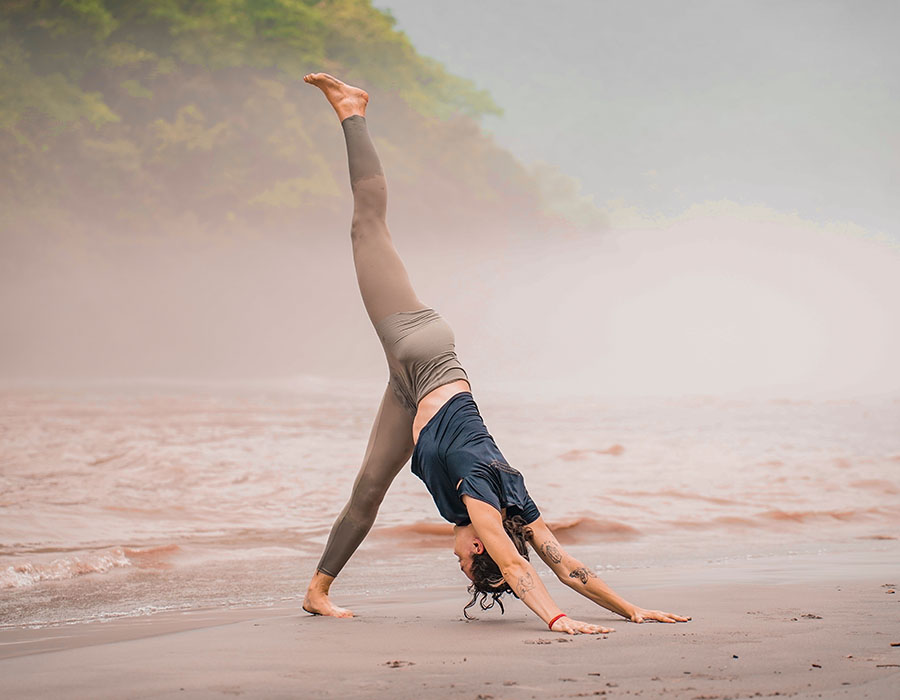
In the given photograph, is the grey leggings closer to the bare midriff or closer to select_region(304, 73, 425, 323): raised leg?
select_region(304, 73, 425, 323): raised leg

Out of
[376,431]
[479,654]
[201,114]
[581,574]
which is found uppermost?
[201,114]

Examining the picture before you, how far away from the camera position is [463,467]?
3.05m

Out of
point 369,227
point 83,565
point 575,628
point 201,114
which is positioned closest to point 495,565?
point 575,628

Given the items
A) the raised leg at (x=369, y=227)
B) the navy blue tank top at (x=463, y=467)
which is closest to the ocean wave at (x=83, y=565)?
the raised leg at (x=369, y=227)

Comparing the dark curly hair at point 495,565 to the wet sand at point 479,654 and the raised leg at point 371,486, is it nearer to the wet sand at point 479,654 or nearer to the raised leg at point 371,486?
the wet sand at point 479,654

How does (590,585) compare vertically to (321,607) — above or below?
above

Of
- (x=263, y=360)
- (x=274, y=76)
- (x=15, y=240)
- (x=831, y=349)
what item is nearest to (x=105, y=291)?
(x=15, y=240)

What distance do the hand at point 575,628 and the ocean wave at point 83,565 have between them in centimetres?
294

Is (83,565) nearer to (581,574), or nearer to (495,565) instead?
(495,565)

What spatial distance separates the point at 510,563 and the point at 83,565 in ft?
9.68

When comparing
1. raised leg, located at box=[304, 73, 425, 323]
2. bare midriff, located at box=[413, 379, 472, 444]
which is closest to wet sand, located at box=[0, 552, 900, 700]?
bare midriff, located at box=[413, 379, 472, 444]

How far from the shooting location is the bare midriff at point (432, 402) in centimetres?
334

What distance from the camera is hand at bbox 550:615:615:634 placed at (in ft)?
9.02

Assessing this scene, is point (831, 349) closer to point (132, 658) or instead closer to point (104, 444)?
point (104, 444)
